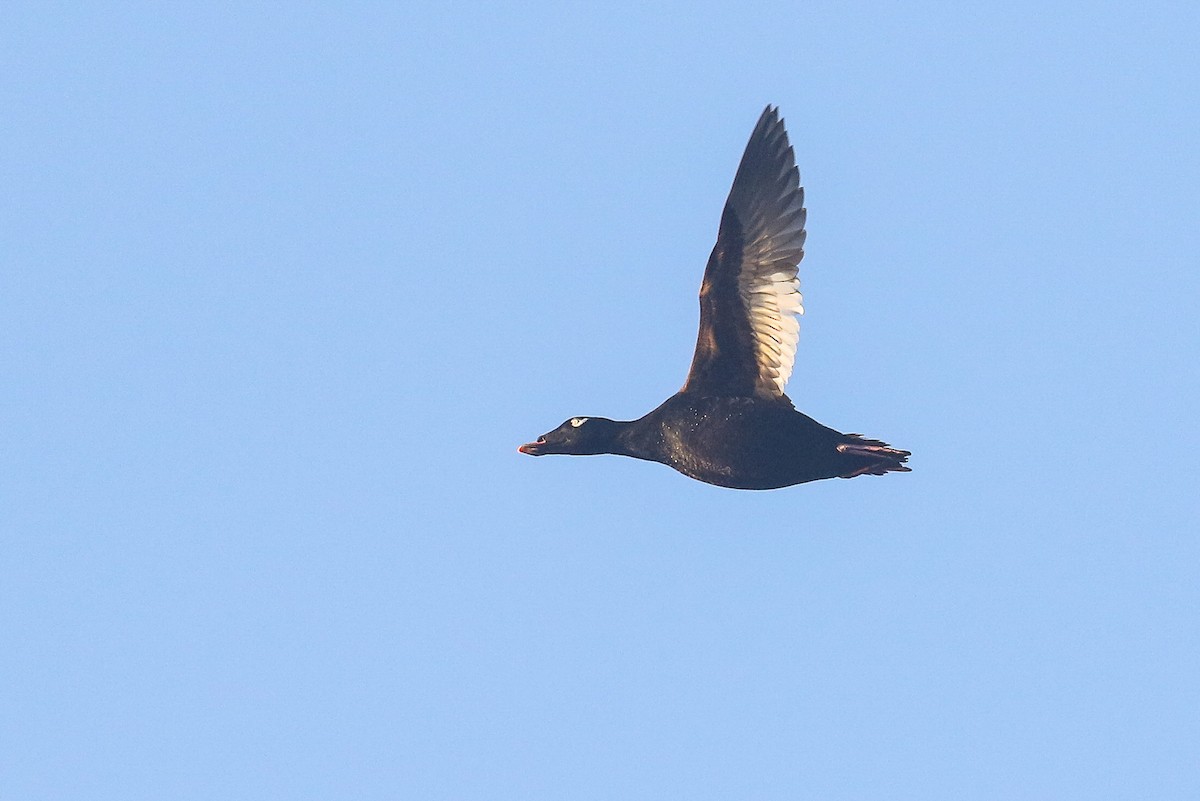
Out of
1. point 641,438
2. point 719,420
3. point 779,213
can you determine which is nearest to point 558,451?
point 641,438

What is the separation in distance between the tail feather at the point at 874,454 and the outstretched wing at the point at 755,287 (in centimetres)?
80

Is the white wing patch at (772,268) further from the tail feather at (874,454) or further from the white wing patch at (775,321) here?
the tail feather at (874,454)

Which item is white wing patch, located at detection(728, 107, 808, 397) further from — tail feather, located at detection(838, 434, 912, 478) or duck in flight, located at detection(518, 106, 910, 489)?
tail feather, located at detection(838, 434, 912, 478)

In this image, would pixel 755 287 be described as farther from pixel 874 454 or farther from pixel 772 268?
pixel 874 454

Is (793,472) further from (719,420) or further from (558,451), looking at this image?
(558,451)

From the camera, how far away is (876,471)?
13828mm

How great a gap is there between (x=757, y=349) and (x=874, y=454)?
1360mm

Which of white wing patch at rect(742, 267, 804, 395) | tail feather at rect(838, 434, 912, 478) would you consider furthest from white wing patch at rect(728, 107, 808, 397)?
tail feather at rect(838, 434, 912, 478)

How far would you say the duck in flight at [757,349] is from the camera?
13.9 meters

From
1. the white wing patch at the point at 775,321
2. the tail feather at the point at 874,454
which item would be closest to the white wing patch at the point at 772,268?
the white wing patch at the point at 775,321

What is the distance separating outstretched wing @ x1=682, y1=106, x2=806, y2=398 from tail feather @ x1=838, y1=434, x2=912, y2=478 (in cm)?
80

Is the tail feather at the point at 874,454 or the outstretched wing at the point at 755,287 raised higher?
the outstretched wing at the point at 755,287

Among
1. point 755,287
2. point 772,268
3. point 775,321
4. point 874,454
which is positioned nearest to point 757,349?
point 775,321

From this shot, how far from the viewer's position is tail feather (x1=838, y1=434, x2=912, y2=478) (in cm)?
1362
